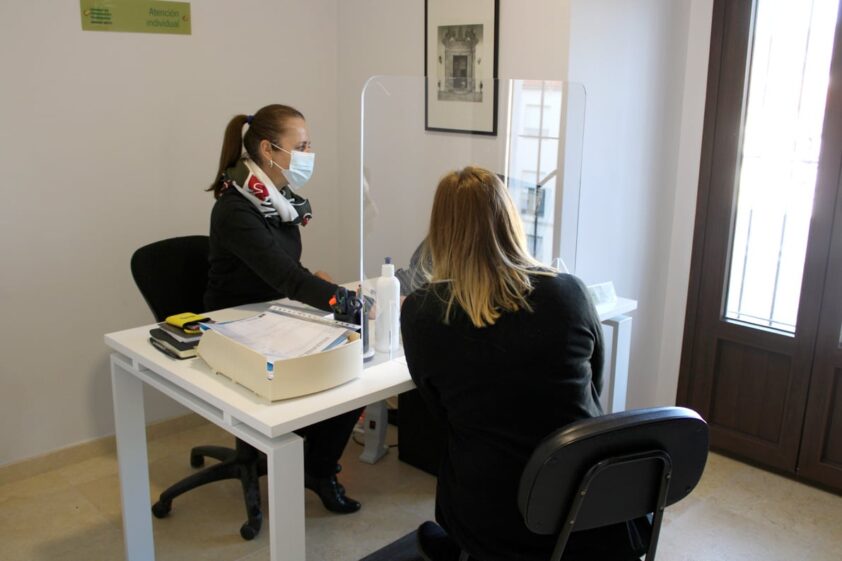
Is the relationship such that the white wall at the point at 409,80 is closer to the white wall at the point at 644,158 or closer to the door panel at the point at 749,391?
the white wall at the point at 644,158

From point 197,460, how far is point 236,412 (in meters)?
1.38

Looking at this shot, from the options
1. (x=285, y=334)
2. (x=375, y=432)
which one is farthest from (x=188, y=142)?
(x=285, y=334)

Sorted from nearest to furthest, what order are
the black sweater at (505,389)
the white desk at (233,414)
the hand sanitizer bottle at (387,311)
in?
the black sweater at (505,389)
the white desk at (233,414)
the hand sanitizer bottle at (387,311)

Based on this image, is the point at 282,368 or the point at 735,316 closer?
the point at 282,368

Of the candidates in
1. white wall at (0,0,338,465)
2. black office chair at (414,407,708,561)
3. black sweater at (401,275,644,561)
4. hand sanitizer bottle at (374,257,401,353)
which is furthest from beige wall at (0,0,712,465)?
black office chair at (414,407,708,561)

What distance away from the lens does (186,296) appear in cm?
258

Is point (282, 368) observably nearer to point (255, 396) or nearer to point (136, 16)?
point (255, 396)

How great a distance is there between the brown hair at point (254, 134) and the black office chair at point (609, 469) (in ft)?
4.68

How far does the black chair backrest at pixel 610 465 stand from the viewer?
139cm

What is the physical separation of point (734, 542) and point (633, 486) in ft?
4.14

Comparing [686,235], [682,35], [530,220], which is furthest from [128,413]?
[682,35]

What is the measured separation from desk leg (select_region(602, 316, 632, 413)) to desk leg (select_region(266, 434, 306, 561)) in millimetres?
1247

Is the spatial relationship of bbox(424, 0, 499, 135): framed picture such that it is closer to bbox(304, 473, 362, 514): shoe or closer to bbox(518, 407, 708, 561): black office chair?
bbox(518, 407, 708, 561): black office chair

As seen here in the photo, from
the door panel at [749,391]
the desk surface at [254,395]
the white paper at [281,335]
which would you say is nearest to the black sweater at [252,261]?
the white paper at [281,335]
